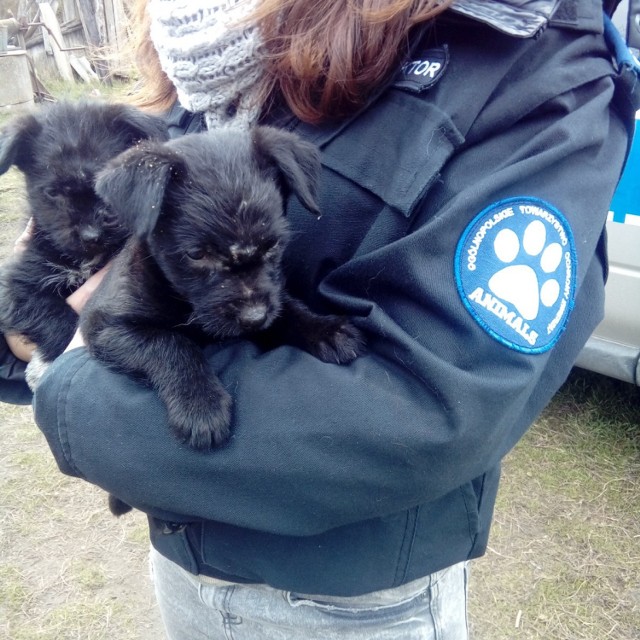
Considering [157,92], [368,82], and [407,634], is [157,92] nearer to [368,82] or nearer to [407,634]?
[368,82]

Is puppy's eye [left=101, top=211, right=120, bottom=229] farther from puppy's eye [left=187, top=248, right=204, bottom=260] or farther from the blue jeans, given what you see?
the blue jeans

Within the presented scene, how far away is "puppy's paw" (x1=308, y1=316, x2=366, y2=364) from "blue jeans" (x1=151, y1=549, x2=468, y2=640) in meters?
0.55

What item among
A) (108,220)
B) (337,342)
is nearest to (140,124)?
(108,220)

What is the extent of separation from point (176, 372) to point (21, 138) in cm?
134

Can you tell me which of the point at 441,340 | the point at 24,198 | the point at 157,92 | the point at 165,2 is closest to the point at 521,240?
the point at 441,340

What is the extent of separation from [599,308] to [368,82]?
0.70 meters

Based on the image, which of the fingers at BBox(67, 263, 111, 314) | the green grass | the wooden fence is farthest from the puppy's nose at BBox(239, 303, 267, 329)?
the wooden fence

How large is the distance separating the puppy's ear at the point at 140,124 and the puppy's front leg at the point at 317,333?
911mm

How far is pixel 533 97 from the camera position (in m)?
1.34

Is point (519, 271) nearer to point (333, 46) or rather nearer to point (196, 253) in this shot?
point (333, 46)

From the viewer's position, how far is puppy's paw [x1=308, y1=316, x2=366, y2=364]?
149 cm

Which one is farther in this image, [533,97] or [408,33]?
[408,33]

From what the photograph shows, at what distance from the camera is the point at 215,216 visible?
5.82ft

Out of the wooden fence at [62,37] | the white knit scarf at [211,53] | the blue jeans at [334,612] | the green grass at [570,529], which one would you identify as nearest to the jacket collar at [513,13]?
the white knit scarf at [211,53]
